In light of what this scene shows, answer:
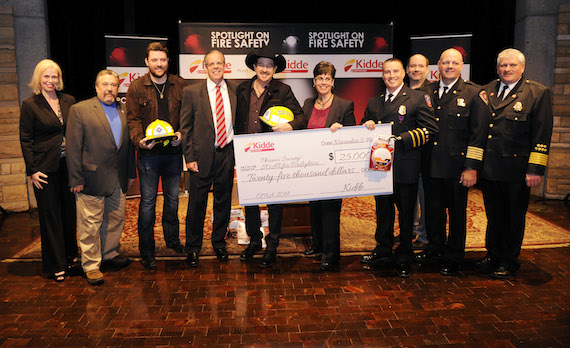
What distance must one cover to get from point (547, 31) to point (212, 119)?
546 centimetres

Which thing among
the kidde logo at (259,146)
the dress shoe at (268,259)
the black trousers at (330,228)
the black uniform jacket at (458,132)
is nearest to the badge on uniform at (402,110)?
the black uniform jacket at (458,132)

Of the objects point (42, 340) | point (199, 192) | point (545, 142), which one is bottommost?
point (42, 340)

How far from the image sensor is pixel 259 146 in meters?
3.65

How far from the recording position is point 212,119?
12.5 ft

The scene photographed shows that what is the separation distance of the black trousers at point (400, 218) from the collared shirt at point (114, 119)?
231 centimetres

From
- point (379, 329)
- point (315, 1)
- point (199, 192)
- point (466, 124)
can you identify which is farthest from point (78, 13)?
point (379, 329)

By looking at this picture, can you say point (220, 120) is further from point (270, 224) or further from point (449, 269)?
point (449, 269)

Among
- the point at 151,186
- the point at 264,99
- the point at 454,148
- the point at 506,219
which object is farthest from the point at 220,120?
the point at 506,219

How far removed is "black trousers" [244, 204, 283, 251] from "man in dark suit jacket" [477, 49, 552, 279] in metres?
1.81

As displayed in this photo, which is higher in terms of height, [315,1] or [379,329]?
[315,1]

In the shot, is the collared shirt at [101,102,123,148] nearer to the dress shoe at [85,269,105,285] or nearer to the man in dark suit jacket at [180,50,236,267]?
the man in dark suit jacket at [180,50,236,267]

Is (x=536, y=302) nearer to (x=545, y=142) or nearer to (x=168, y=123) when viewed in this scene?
(x=545, y=142)

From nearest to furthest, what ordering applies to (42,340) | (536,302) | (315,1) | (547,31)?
(42,340) < (536,302) < (547,31) < (315,1)

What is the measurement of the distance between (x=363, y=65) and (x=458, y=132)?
3.48 metres
